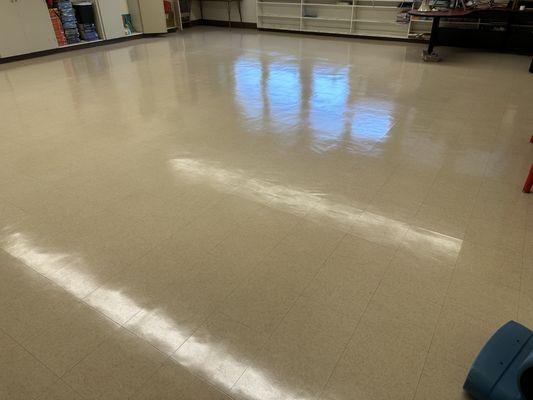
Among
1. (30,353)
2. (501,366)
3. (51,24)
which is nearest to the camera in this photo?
(501,366)

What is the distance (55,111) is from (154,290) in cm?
352

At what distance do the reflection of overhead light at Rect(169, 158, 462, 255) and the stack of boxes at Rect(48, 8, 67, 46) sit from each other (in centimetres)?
643

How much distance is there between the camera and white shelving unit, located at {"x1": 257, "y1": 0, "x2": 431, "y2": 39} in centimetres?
824

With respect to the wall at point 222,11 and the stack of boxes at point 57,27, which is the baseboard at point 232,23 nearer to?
the wall at point 222,11

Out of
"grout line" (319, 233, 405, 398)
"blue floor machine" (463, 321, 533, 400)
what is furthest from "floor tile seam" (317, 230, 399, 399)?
"blue floor machine" (463, 321, 533, 400)

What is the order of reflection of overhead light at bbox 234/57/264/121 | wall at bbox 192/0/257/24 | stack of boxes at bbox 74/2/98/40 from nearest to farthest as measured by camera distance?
reflection of overhead light at bbox 234/57/264/121, stack of boxes at bbox 74/2/98/40, wall at bbox 192/0/257/24

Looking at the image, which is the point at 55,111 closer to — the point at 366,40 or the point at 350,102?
the point at 350,102

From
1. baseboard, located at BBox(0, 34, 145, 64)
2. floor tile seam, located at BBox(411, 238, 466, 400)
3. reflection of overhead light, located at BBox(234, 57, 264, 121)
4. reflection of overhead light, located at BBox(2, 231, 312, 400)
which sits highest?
baseboard, located at BBox(0, 34, 145, 64)

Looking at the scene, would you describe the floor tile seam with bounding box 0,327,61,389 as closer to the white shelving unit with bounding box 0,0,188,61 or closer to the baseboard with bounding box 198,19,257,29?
the white shelving unit with bounding box 0,0,188,61

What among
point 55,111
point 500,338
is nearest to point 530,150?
point 500,338

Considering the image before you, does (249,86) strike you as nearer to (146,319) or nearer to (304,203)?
(304,203)

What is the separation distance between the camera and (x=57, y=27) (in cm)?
776

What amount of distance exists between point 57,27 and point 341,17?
6.13 m

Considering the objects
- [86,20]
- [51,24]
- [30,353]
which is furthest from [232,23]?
[30,353]
